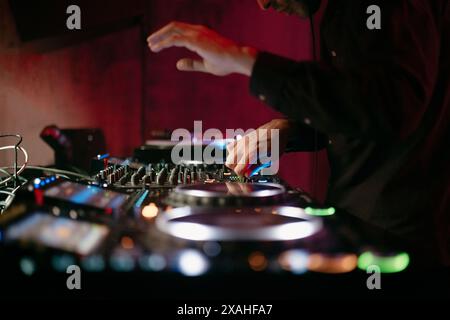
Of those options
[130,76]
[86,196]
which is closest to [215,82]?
[130,76]

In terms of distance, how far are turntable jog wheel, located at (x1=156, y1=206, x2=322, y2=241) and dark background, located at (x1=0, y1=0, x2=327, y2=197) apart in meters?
1.45

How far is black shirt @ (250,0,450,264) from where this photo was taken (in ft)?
2.16

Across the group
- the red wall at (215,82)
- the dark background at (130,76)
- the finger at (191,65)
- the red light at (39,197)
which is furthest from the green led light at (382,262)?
the red wall at (215,82)

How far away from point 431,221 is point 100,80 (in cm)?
223

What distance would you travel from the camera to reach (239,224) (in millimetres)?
553

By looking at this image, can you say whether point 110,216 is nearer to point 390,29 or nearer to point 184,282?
point 184,282

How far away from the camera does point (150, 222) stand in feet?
1.97

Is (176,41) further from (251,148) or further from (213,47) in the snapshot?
(251,148)

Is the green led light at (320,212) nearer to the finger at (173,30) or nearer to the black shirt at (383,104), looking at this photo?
the black shirt at (383,104)

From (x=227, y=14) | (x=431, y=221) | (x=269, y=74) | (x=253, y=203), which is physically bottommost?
(x=431, y=221)

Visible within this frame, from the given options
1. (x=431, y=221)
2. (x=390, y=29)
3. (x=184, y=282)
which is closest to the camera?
(x=184, y=282)

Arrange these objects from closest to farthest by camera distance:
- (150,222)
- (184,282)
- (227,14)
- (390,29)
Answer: (184,282), (150,222), (390,29), (227,14)

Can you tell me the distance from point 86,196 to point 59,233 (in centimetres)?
18
